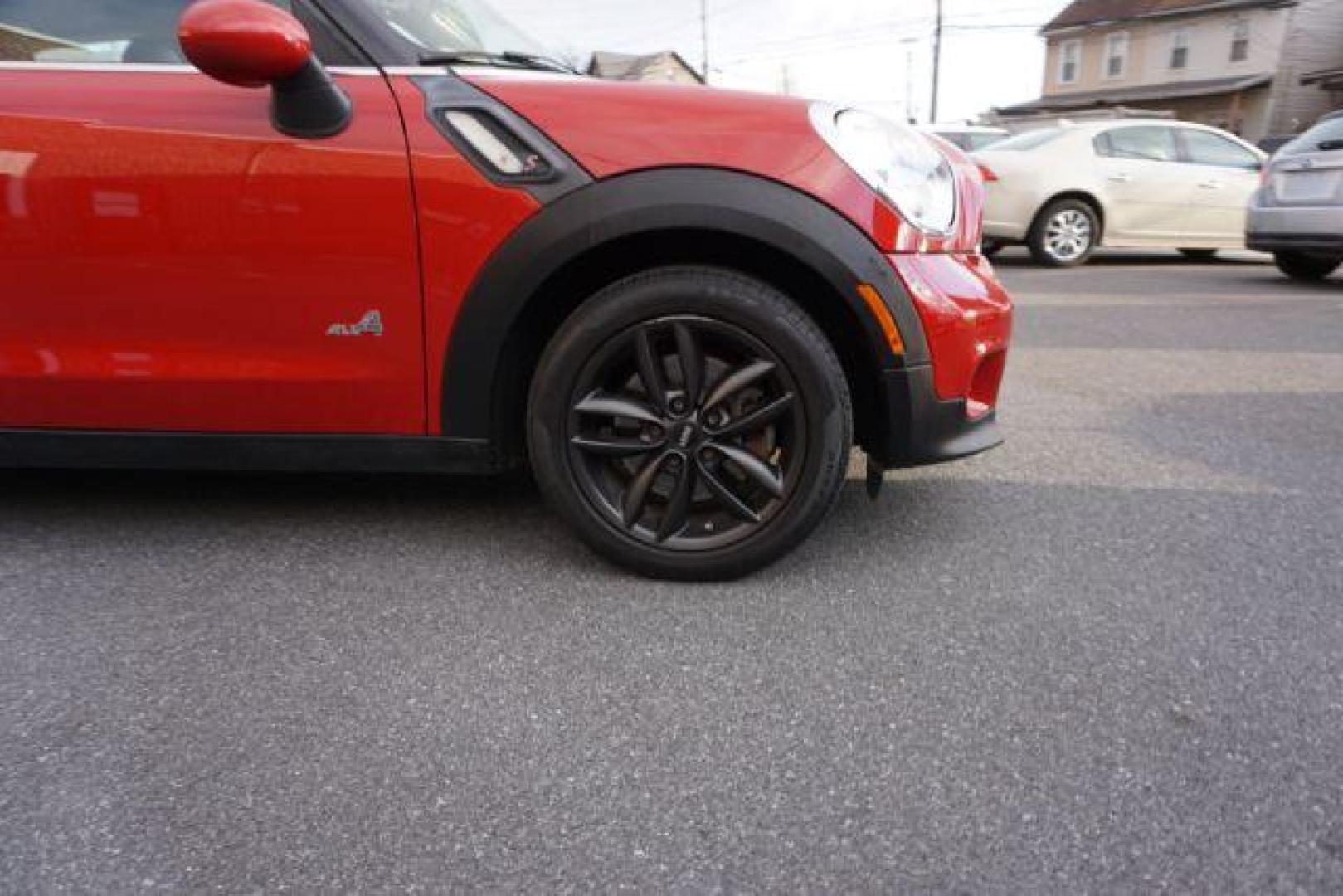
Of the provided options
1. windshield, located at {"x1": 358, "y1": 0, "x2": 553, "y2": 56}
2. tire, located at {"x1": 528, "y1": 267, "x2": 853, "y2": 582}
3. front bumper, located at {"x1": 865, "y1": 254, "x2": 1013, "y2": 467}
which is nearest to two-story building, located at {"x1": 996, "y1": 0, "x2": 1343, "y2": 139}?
windshield, located at {"x1": 358, "y1": 0, "x2": 553, "y2": 56}

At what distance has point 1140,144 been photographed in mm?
9023

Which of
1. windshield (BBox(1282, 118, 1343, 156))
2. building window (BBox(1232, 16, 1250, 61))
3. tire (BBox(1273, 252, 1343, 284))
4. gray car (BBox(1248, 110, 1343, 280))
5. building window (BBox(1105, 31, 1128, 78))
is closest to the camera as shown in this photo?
gray car (BBox(1248, 110, 1343, 280))

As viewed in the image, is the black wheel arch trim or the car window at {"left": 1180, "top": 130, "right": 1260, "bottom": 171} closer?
the black wheel arch trim

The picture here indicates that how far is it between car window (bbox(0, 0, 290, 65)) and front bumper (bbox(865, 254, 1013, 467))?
5.88 ft

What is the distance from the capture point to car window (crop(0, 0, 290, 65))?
2105mm

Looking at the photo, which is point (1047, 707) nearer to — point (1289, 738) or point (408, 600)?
point (1289, 738)

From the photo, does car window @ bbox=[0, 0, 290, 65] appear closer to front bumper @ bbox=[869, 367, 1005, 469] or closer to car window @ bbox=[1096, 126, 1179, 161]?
front bumper @ bbox=[869, 367, 1005, 469]

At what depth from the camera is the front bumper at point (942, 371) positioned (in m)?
2.05

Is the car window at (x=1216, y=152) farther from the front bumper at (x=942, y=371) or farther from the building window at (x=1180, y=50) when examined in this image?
the building window at (x=1180, y=50)

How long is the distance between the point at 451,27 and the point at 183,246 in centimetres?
88

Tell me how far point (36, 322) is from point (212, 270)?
0.46 m

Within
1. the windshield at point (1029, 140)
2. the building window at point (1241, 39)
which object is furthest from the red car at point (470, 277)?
the building window at point (1241, 39)

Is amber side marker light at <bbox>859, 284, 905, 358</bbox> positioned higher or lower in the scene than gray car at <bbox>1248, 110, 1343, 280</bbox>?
→ lower

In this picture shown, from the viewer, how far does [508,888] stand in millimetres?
1246
